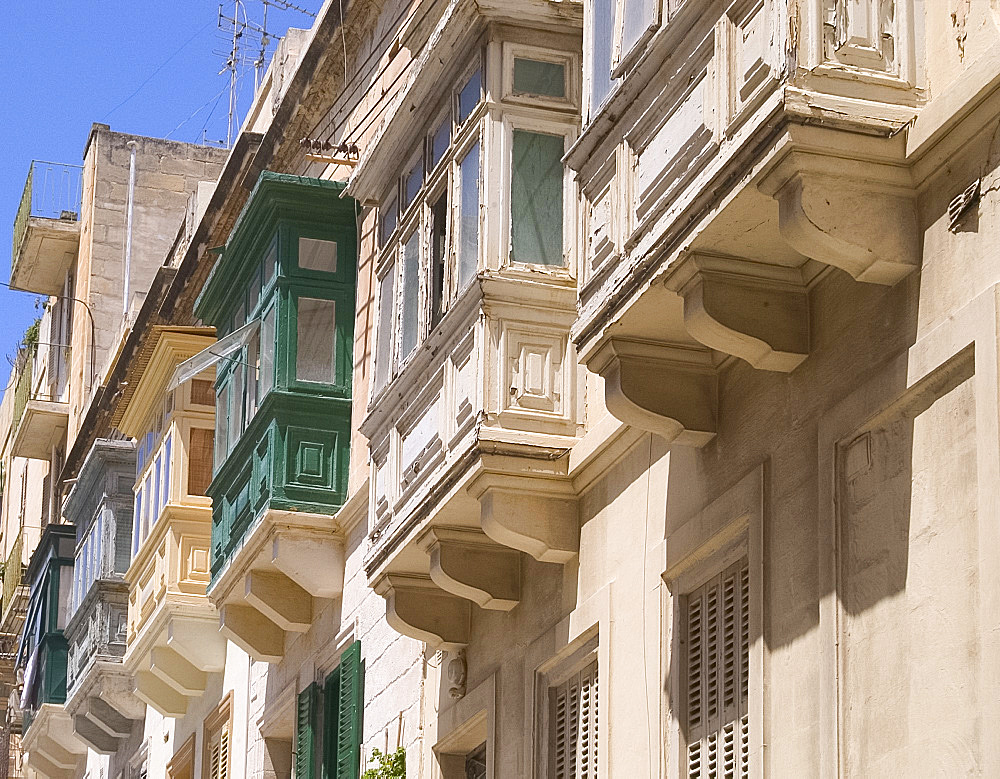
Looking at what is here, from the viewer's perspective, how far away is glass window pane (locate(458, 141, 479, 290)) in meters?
12.9

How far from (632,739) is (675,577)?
0.93 metres

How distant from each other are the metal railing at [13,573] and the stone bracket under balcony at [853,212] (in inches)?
1142

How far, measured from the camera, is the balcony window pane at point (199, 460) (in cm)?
2183

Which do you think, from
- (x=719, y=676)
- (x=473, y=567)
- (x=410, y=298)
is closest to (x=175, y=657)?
(x=410, y=298)

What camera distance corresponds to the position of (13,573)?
3684cm

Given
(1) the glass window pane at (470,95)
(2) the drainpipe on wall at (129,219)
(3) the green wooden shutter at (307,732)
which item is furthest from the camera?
(2) the drainpipe on wall at (129,219)

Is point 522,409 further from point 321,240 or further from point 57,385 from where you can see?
point 57,385

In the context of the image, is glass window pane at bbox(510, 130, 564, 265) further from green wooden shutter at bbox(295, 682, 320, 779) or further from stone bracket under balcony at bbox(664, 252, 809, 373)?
green wooden shutter at bbox(295, 682, 320, 779)

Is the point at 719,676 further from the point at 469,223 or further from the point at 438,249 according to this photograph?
the point at 438,249

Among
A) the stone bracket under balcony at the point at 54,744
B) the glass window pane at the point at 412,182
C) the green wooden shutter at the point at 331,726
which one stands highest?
the glass window pane at the point at 412,182

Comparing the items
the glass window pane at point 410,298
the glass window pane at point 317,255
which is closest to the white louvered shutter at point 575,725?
the glass window pane at point 410,298

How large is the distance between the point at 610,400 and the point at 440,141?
397 cm

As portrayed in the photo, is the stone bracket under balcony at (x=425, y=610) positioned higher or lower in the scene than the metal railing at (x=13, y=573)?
lower

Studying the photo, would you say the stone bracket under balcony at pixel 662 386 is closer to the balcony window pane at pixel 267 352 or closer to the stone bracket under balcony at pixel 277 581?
the stone bracket under balcony at pixel 277 581
